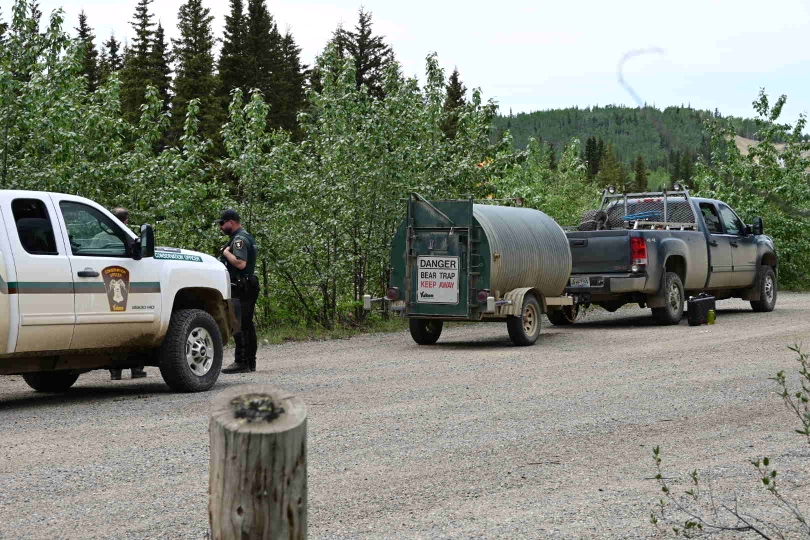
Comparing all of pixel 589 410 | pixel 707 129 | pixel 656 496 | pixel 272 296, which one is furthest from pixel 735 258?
pixel 707 129

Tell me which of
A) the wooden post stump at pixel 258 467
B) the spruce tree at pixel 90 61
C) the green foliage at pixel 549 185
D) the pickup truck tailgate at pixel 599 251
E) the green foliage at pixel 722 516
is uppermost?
the spruce tree at pixel 90 61

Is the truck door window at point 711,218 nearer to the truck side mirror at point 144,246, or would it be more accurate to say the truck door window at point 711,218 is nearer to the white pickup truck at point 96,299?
the white pickup truck at point 96,299

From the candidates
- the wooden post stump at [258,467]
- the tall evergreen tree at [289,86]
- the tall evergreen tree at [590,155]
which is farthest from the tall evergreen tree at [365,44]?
the wooden post stump at [258,467]

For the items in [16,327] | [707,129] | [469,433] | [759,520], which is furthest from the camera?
[16,327]

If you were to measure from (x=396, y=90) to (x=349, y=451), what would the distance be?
47.0ft

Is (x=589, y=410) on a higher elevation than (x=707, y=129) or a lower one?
lower

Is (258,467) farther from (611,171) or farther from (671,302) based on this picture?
(611,171)

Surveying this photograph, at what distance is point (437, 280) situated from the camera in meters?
16.4

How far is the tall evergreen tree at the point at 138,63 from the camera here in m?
58.1

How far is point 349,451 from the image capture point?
7.80 m

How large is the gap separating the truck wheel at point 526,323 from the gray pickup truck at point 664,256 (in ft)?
8.24

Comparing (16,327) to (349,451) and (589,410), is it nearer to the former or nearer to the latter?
(349,451)

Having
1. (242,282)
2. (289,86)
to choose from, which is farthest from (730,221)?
(289,86)

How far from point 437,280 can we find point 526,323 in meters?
1.59
